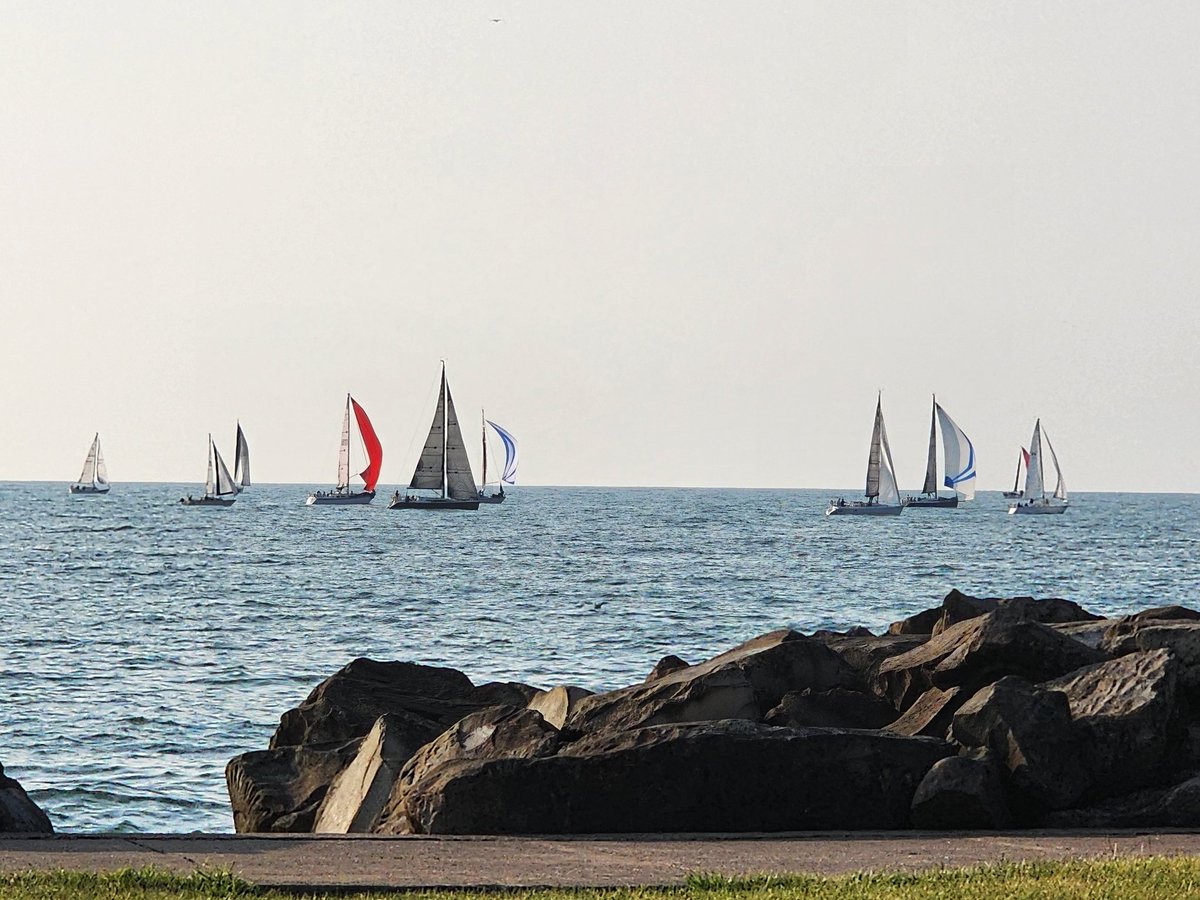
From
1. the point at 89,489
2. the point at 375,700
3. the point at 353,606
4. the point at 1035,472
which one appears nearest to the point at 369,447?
the point at 1035,472

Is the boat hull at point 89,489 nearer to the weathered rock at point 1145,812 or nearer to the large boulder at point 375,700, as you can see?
the large boulder at point 375,700

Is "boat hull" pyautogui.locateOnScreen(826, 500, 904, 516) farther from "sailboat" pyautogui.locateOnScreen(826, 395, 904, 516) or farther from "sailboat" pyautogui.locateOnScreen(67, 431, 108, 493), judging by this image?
"sailboat" pyautogui.locateOnScreen(67, 431, 108, 493)

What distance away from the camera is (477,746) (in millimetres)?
12789

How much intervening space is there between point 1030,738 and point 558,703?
213 inches

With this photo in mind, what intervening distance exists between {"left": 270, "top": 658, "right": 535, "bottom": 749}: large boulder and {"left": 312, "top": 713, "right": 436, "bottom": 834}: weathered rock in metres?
2.25

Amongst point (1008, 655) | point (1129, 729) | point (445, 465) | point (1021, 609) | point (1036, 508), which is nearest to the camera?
point (1129, 729)

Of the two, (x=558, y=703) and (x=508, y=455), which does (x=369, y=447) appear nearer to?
(x=508, y=455)

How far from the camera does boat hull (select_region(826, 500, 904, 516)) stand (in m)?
126

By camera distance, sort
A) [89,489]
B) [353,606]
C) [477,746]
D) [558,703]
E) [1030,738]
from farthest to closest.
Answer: [89,489] < [353,606] < [558,703] < [477,746] < [1030,738]

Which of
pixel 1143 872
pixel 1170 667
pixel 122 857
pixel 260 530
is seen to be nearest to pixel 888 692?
pixel 1170 667

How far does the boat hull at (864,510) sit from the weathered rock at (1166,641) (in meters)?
112

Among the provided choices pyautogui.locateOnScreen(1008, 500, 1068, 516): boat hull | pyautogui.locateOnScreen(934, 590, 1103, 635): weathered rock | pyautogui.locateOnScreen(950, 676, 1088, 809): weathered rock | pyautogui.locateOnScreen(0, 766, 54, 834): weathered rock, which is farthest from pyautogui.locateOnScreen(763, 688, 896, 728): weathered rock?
pyautogui.locateOnScreen(1008, 500, 1068, 516): boat hull

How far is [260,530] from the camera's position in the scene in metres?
108

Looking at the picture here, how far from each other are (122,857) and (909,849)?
15.7ft
